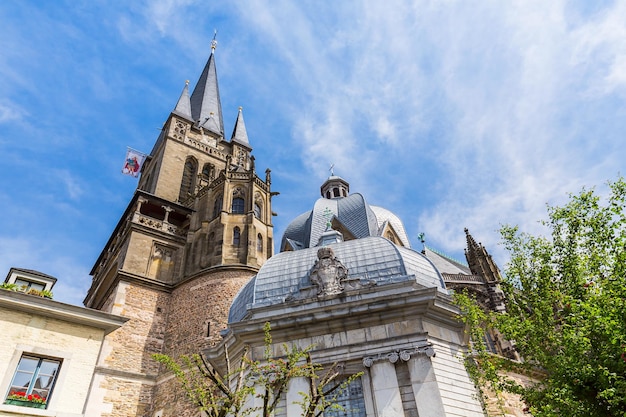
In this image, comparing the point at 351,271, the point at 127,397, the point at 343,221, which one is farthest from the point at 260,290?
the point at 343,221

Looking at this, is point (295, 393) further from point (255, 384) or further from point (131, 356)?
point (131, 356)

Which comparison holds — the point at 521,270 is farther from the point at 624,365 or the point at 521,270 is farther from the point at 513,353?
the point at 513,353

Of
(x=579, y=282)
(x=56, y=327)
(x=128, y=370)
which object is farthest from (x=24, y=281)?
(x=579, y=282)

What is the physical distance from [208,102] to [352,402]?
4371 cm

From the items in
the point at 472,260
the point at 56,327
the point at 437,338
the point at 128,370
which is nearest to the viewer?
the point at 437,338

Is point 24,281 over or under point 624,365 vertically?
over

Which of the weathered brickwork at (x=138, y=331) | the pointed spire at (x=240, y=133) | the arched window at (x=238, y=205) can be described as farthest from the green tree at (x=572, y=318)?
the pointed spire at (x=240, y=133)

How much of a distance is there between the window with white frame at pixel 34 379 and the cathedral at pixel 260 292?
1.14 feet

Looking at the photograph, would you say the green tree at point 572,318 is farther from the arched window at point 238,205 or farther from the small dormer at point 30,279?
the arched window at point 238,205

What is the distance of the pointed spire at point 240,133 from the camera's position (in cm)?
4271

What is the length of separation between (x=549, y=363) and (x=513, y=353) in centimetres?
1410

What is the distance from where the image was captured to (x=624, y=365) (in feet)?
27.4

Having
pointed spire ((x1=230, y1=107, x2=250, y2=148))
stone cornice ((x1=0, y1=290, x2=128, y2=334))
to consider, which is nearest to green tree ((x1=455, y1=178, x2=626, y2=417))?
stone cornice ((x1=0, y1=290, x2=128, y2=334))

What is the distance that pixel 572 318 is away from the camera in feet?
30.6
